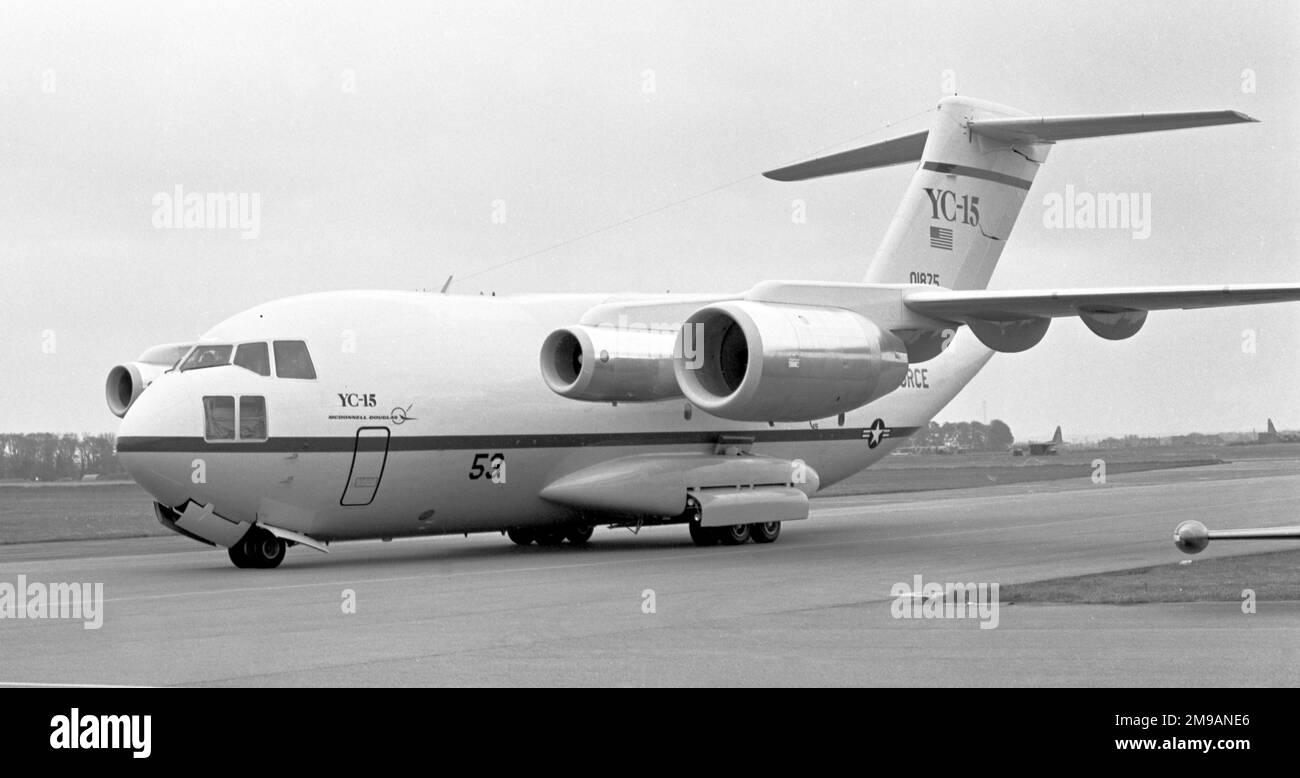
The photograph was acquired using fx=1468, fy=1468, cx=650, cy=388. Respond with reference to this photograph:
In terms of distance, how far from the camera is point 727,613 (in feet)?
47.3

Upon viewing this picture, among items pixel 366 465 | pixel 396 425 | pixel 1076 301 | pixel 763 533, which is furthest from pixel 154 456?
pixel 1076 301

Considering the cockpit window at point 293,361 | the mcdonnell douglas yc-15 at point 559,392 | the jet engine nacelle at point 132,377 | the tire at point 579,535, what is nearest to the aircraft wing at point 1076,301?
the mcdonnell douglas yc-15 at point 559,392

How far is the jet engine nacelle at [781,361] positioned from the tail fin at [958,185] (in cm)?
394

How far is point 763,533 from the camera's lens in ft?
83.1

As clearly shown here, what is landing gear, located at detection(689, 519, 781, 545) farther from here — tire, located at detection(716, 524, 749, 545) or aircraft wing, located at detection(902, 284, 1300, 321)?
aircraft wing, located at detection(902, 284, 1300, 321)

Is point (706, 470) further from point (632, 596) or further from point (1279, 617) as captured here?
point (1279, 617)

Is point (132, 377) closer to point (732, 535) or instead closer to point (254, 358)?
point (254, 358)

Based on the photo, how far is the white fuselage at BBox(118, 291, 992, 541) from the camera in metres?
19.8

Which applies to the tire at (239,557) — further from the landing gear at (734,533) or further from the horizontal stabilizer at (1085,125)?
the horizontal stabilizer at (1085,125)

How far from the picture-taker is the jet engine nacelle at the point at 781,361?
69.1ft

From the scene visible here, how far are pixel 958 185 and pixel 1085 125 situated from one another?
3.04m

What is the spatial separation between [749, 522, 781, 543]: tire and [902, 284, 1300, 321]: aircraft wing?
15.4 feet
